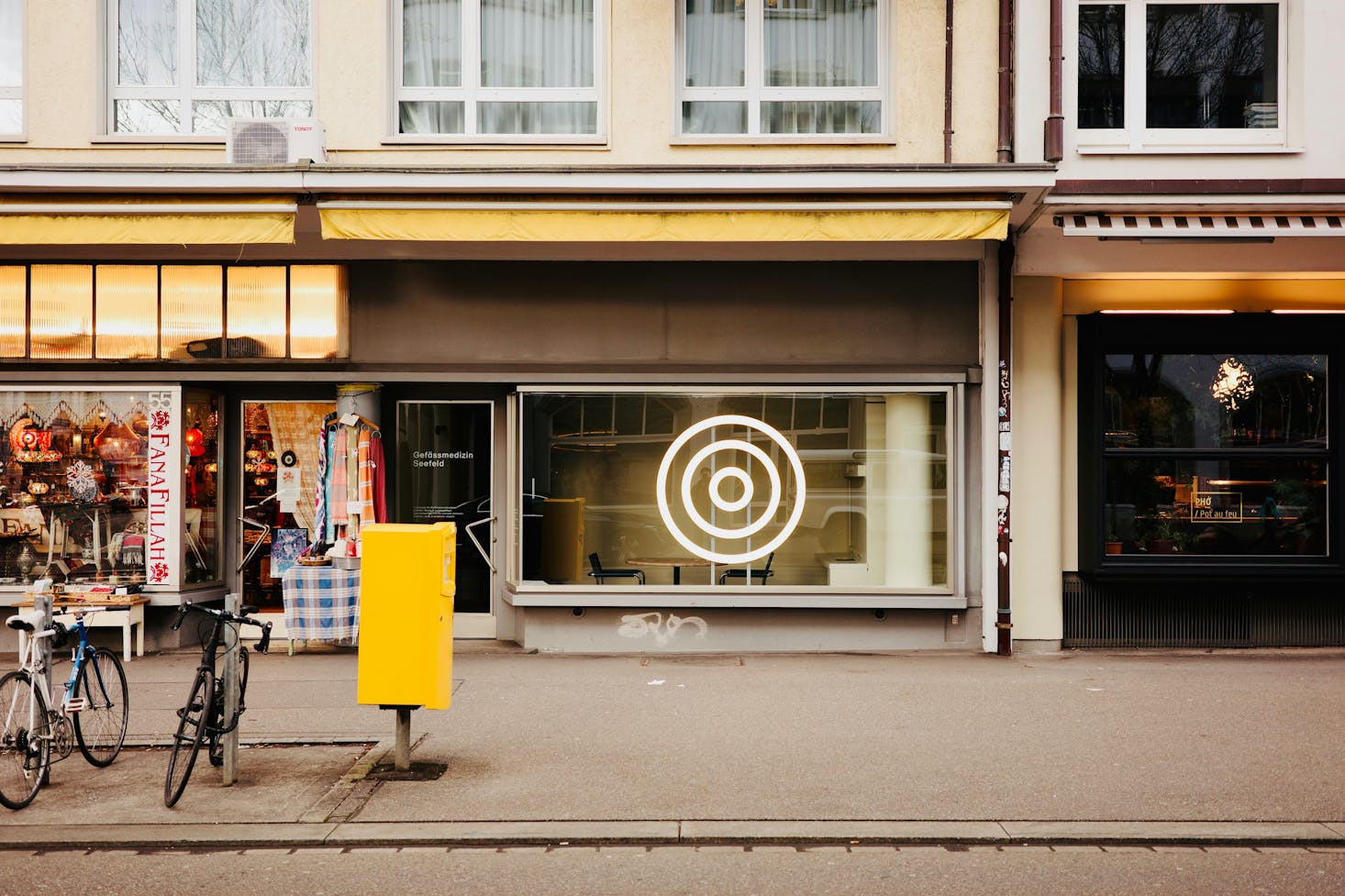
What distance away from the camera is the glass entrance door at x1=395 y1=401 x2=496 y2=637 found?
11391mm

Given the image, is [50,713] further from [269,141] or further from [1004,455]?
[1004,455]

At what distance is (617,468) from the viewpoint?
1112 centimetres

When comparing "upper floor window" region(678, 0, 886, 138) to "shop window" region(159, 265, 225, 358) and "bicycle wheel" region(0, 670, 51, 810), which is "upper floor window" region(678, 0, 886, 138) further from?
"bicycle wheel" region(0, 670, 51, 810)

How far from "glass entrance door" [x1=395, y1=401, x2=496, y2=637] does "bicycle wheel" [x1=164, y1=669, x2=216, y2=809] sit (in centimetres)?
477

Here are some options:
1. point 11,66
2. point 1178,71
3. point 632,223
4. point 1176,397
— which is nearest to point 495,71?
point 632,223

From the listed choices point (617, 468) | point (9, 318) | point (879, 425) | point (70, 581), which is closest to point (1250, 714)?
point (879, 425)

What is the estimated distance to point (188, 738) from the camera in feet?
21.3

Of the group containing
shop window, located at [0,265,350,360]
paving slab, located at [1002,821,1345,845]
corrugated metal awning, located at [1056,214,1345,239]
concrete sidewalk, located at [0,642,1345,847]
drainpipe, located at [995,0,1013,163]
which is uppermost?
drainpipe, located at [995,0,1013,163]

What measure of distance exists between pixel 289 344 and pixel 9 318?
266cm

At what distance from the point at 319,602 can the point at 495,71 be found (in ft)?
17.7

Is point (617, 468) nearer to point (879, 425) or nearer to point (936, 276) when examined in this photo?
point (879, 425)

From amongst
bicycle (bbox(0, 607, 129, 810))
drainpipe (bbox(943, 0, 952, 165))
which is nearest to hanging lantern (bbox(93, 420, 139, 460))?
bicycle (bbox(0, 607, 129, 810))

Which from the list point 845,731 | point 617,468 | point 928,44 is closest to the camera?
point 845,731

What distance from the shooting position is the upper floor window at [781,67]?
35.2 feet
